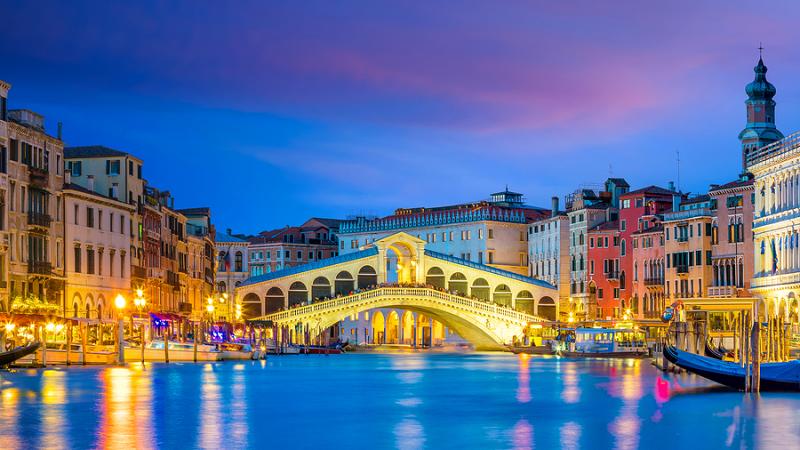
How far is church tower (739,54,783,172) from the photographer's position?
81062 millimetres

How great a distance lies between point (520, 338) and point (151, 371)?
3739cm

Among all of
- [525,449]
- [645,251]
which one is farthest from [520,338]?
[525,449]

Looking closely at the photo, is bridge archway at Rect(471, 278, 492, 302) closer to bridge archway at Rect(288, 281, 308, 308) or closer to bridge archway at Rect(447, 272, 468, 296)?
bridge archway at Rect(447, 272, 468, 296)

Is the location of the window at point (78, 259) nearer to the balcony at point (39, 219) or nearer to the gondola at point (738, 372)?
the balcony at point (39, 219)

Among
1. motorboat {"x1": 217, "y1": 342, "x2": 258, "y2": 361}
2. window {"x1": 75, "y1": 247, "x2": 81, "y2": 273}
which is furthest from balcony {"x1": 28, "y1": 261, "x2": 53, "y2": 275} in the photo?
motorboat {"x1": 217, "y1": 342, "x2": 258, "y2": 361}

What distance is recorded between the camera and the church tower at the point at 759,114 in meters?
81.1

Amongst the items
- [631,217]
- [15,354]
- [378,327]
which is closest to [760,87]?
[631,217]

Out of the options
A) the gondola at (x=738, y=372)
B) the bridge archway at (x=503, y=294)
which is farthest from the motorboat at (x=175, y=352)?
the bridge archway at (x=503, y=294)

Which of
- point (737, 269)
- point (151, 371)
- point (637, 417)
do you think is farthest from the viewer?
point (737, 269)

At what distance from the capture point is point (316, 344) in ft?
275

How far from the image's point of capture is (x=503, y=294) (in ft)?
298

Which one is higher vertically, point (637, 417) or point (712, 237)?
point (712, 237)

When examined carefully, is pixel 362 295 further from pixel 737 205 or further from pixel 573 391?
pixel 573 391

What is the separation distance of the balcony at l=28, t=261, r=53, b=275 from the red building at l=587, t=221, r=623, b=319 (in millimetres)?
43007
